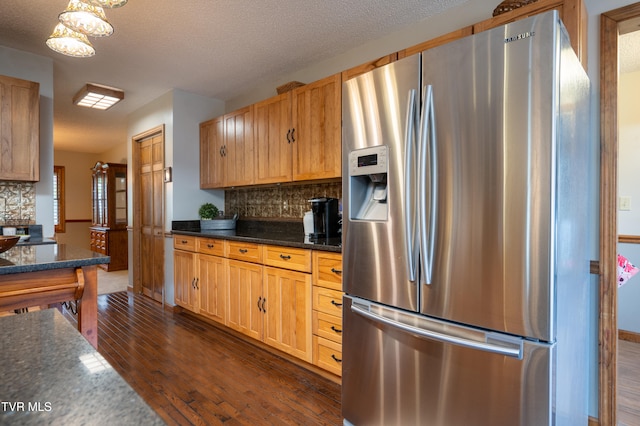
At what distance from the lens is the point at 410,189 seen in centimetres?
151

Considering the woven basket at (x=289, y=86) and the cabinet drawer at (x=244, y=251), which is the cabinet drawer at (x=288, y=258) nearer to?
the cabinet drawer at (x=244, y=251)

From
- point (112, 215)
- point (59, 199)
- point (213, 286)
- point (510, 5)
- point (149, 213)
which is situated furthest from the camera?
point (59, 199)

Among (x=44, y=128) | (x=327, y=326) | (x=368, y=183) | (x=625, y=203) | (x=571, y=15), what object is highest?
(x=571, y=15)

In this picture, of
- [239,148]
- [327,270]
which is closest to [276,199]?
[239,148]

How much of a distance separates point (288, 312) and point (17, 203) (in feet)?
8.64

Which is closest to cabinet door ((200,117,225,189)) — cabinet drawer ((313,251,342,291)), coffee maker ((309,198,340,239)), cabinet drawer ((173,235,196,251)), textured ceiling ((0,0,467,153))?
textured ceiling ((0,0,467,153))

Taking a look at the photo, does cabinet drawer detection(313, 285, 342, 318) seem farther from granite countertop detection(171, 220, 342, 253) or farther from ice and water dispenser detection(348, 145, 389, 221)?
ice and water dispenser detection(348, 145, 389, 221)

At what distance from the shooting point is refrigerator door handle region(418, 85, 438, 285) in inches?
56.4

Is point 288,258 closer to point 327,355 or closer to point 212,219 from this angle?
point 327,355

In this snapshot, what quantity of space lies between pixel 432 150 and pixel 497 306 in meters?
0.66

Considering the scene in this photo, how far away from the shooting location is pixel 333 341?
2.24 meters

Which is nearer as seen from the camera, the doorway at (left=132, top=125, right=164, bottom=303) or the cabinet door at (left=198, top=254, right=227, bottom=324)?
the cabinet door at (left=198, top=254, right=227, bottom=324)

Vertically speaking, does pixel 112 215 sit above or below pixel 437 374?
above

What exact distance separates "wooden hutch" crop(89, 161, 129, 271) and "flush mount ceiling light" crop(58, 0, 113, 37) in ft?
18.3
